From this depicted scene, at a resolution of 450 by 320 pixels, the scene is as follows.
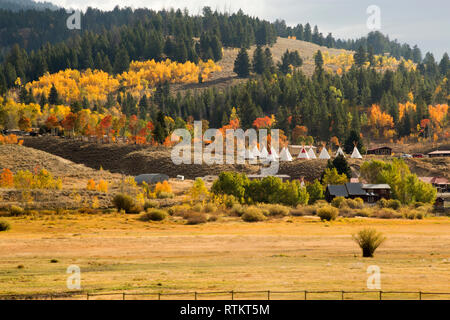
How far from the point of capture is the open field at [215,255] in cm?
3659

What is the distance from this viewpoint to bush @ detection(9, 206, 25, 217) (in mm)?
78875

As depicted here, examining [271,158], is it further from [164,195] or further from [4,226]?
[4,226]

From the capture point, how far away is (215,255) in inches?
1980

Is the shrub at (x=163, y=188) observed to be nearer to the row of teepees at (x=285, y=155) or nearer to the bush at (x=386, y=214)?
the bush at (x=386, y=214)

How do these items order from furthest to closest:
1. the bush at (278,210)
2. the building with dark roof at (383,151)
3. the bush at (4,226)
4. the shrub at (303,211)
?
the building with dark roof at (383,151) < the shrub at (303,211) < the bush at (278,210) < the bush at (4,226)

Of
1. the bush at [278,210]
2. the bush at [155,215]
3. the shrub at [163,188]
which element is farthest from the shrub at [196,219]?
the shrub at [163,188]

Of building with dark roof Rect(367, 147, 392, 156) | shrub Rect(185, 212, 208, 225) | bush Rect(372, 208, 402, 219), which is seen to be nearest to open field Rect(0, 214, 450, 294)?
shrub Rect(185, 212, 208, 225)

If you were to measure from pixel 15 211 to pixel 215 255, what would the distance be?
1563 inches

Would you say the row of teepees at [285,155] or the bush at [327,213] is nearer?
the bush at [327,213]

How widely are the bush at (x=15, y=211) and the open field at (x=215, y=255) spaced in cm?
387

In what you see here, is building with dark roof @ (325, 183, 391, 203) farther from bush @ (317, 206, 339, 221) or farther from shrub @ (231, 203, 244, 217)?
shrub @ (231, 203, 244, 217)

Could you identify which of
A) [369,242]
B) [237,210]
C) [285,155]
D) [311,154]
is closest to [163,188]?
[237,210]

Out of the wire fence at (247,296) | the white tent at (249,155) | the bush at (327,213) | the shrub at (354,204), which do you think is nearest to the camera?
the wire fence at (247,296)
